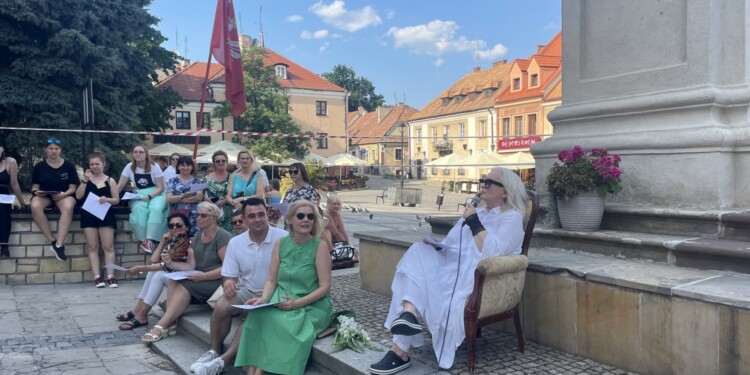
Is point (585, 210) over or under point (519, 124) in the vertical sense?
under

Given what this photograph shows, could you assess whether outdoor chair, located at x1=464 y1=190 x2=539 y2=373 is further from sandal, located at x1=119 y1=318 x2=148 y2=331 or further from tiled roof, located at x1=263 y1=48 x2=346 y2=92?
tiled roof, located at x1=263 y1=48 x2=346 y2=92

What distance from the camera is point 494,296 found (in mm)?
3861

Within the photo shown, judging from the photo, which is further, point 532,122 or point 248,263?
point 532,122

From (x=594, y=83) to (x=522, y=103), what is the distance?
37.6 meters

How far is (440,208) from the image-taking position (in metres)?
27.1

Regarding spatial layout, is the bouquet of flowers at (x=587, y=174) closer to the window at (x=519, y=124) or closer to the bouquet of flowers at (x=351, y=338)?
the bouquet of flowers at (x=351, y=338)

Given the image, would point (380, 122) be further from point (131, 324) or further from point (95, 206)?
point (131, 324)

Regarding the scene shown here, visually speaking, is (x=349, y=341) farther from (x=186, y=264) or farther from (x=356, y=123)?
(x=356, y=123)

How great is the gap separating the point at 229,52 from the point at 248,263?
6.39 m

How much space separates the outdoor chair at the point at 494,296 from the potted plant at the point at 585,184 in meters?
1.08

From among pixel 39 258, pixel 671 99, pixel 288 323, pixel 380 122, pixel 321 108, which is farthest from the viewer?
pixel 380 122

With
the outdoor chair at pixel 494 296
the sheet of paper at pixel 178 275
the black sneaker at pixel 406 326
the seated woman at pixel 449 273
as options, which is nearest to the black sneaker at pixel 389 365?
the seated woman at pixel 449 273

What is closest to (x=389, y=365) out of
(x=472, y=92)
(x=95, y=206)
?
(x=95, y=206)

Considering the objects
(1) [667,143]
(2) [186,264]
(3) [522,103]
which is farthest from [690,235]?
(3) [522,103]
